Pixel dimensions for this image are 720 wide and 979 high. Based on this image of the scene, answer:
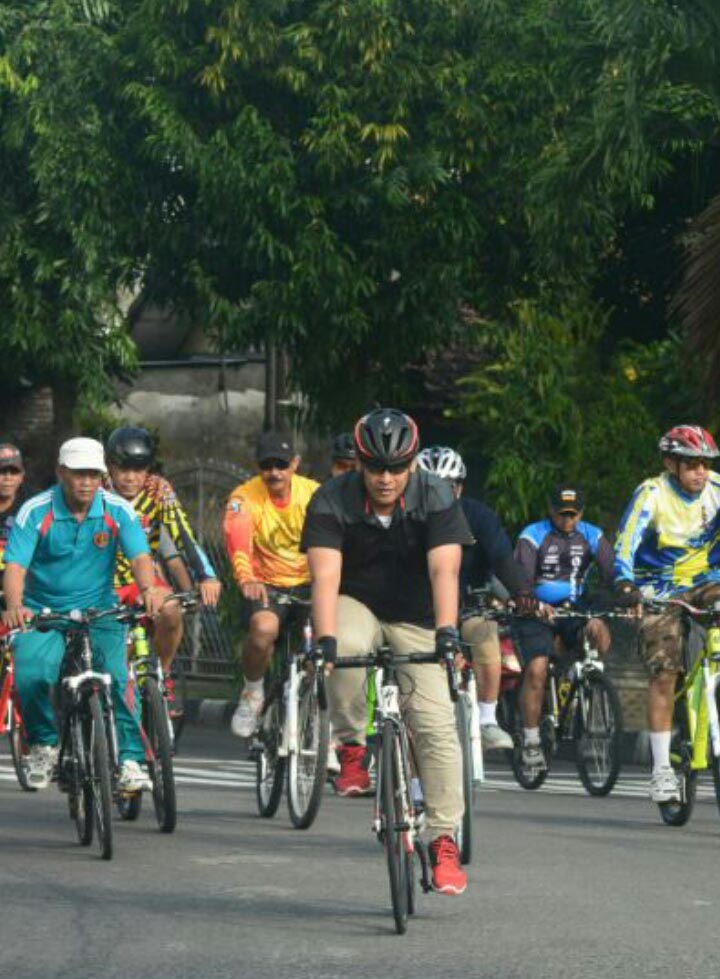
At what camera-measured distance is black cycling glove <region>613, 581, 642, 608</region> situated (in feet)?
43.8

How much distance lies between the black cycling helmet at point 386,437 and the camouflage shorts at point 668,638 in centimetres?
383

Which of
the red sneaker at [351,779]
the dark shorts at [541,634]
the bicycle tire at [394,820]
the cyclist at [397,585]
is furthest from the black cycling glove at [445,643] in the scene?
the dark shorts at [541,634]

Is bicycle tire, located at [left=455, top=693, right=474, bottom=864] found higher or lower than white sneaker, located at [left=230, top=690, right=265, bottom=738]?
higher

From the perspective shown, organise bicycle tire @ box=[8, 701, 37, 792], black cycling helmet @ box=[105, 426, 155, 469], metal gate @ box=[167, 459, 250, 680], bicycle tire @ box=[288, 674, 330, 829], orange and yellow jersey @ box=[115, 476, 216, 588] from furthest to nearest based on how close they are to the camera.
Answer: metal gate @ box=[167, 459, 250, 680], black cycling helmet @ box=[105, 426, 155, 469], orange and yellow jersey @ box=[115, 476, 216, 588], bicycle tire @ box=[8, 701, 37, 792], bicycle tire @ box=[288, 674, 330, 829]

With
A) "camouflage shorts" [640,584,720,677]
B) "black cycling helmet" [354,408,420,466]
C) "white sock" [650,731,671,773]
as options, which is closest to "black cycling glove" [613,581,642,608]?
"camouflage shorts" [640,584,720,677]

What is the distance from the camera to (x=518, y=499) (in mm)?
23031

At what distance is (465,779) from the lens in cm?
1067

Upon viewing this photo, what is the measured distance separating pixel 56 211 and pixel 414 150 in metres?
3.44

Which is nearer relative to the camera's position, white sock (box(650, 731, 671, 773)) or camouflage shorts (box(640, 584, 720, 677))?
white sock (box(650, 731, 671, 773))

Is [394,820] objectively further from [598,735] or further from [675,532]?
[598,735]

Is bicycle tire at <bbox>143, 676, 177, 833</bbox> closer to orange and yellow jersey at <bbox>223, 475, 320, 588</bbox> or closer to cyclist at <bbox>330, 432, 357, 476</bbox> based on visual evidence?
orange and yellow jersey at <bbox>223, 475, 320, 588</bbox>

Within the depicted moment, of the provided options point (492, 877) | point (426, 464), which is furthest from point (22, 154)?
point (492, 877)

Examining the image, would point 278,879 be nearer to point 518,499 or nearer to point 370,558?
point 370,558

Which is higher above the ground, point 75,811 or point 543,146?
point 543,146
